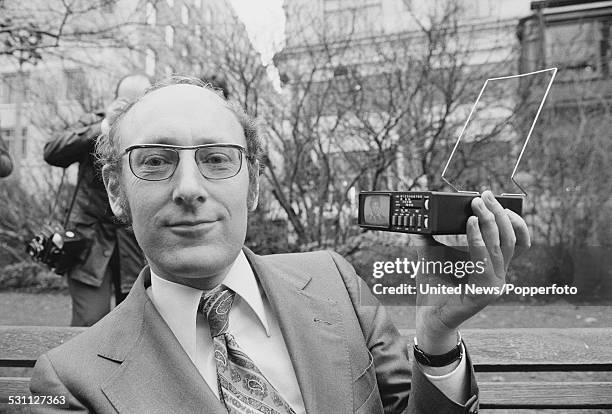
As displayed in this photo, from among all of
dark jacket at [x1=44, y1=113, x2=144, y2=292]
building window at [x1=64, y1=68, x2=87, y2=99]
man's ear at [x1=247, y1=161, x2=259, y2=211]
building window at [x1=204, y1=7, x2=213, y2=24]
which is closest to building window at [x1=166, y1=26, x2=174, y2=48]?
building window at [x1=204, y1=7, x2=213, y2=24]

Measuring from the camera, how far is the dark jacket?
2.37 meters

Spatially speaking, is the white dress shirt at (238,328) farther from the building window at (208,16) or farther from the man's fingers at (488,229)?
the building window at (208,16)

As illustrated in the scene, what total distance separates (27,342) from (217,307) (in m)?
0.93

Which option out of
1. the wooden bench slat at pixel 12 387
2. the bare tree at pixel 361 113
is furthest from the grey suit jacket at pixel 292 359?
the bare tree at pixel 361 113

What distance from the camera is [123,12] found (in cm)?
380

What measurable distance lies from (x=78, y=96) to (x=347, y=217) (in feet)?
11.4

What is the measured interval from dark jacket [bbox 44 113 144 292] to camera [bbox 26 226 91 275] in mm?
34

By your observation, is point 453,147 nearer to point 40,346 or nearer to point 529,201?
point 529,201

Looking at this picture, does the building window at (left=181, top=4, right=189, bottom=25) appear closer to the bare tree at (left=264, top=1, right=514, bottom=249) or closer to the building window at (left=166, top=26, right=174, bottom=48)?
the building window at (left=166, top=26, right=174, bottom=48)

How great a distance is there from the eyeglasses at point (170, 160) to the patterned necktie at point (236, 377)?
278 millimetres

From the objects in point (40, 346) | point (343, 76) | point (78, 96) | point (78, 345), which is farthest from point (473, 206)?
point (78, 96)

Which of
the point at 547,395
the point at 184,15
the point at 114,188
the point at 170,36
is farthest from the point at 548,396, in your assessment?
the point at 184,15

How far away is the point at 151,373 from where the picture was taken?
108 cm

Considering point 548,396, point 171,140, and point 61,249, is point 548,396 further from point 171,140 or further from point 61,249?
point 61,249
